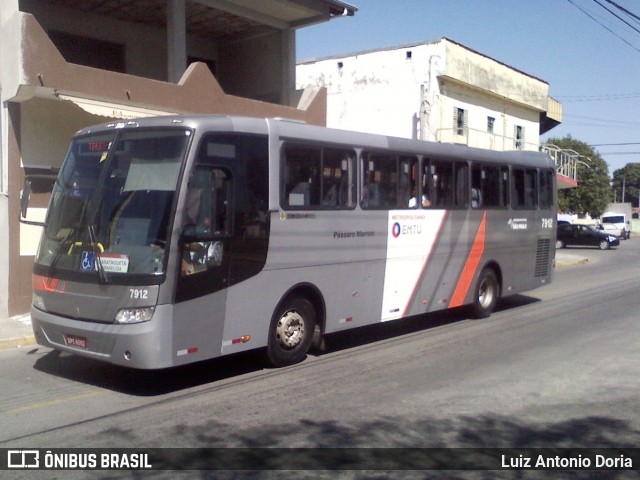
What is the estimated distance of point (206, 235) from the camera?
7.82m

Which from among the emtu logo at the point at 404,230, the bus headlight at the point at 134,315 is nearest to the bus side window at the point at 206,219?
the bus headlight at the point at 134,315

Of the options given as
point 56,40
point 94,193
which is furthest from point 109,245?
point 56,40

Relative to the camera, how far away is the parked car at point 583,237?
3997cm

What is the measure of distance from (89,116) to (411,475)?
10398 mm

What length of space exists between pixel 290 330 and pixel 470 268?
5.00m

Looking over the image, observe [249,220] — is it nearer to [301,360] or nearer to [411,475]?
[301,360]

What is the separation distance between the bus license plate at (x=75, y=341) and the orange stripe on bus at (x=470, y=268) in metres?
6.84

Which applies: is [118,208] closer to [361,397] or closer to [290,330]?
[290,330]

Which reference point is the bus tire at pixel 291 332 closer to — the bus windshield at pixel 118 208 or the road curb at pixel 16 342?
the bus windshield at pixel 118 208

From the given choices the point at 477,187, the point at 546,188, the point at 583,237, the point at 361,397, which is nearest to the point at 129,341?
the point at 361,397

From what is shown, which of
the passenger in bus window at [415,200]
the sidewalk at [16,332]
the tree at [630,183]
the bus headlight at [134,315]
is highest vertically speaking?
the tree at [630,183]

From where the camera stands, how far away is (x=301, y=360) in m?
9.48

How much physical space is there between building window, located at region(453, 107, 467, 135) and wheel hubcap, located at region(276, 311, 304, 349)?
1984 centimetres

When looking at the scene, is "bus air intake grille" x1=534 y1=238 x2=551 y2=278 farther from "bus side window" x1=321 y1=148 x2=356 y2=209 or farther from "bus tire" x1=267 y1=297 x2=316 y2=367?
"bus tire" x1=267 y1=297 x2=316 y2=367
